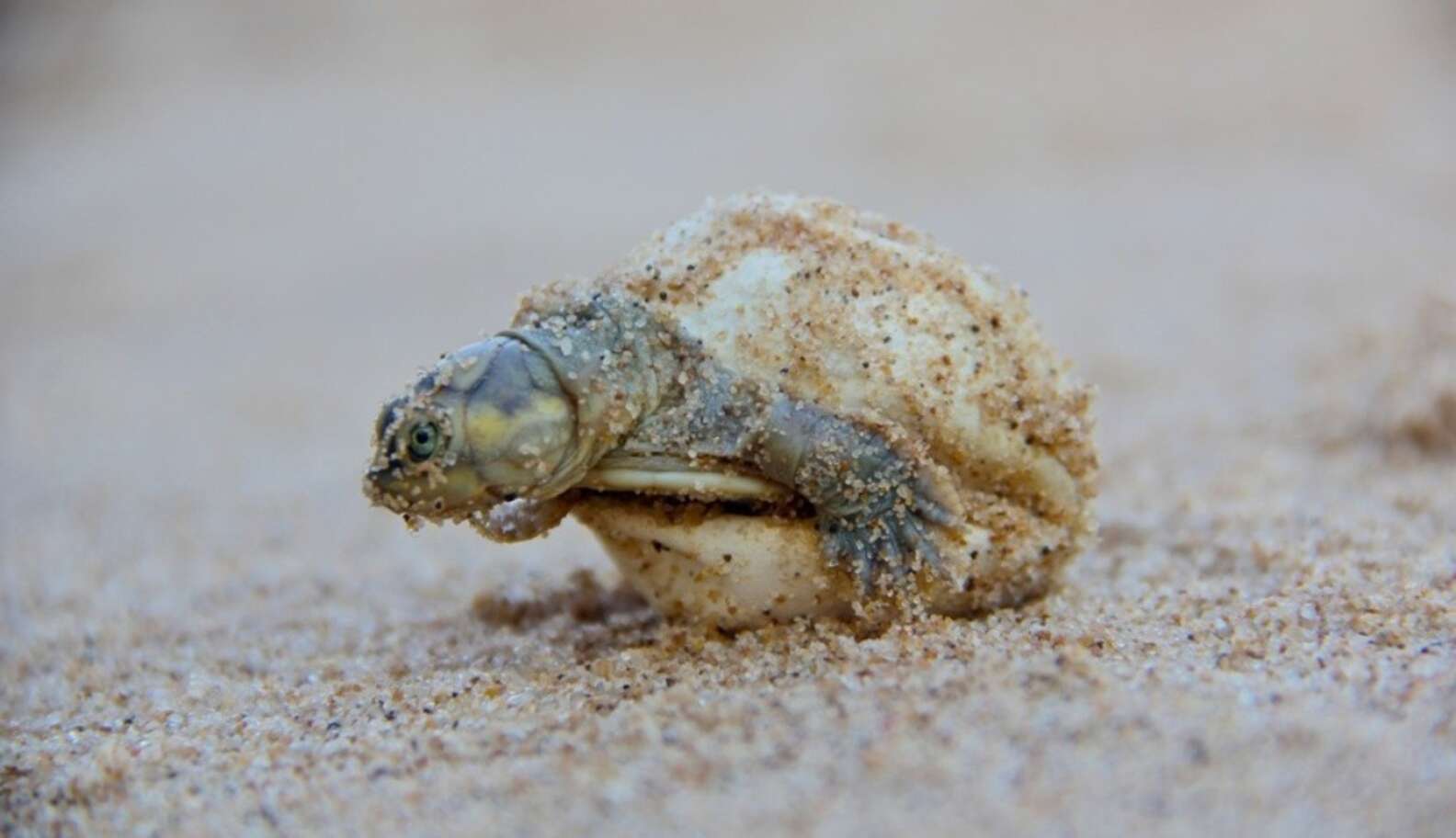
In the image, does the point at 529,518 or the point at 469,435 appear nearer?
the point at 469,435

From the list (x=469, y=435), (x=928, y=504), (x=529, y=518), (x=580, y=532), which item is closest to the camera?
(x=469, y=435)

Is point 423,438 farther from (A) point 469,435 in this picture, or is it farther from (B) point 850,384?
(B) point 850,384

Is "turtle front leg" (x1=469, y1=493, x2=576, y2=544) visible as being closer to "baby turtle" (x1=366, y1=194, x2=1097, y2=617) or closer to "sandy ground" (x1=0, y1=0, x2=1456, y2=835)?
"baby turtle" (x1=366, y1=194, x2=1097, y2=617)

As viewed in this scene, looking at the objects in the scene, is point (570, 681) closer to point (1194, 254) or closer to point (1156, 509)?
point (1156, 509)

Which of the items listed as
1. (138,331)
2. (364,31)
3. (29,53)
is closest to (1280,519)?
(138,331)

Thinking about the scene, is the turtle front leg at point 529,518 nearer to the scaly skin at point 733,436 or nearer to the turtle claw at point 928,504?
the scaly skin at point 733,436

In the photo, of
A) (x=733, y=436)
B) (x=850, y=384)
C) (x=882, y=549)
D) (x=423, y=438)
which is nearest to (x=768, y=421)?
(x=733, y=436)
